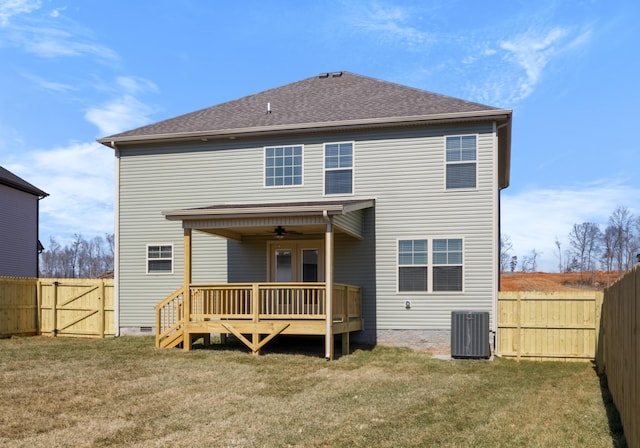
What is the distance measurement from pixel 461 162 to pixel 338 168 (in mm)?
3206

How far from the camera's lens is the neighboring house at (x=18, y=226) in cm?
2709

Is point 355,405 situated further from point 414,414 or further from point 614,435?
point 614,435

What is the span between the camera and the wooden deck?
562 inches

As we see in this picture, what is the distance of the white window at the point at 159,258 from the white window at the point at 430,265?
658 centimetres

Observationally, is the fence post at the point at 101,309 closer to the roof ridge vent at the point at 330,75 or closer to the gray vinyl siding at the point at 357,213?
the gray vinyl siding at the point at 357,213

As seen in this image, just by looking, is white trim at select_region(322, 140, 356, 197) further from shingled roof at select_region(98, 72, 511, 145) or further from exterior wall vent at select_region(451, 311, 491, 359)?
exterior wall vent at select_region(451, 311, 491, 359)

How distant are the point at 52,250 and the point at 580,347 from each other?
242ft

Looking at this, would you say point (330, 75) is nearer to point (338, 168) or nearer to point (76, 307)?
point (338, 168)

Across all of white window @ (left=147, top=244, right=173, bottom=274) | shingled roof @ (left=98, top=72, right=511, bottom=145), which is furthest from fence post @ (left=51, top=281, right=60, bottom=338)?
shingled roof @ (left=98, top=72, right=511, bottom=145)

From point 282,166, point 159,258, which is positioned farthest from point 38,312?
point 282,166

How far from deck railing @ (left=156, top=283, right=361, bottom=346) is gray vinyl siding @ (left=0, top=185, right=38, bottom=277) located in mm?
14477

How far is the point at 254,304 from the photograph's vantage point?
1459 cm

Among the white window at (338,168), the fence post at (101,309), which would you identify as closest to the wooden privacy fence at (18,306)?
the fence post at (101,309)

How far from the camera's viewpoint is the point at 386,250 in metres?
16.4
